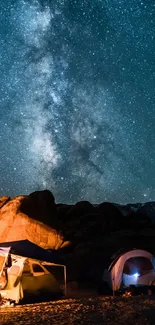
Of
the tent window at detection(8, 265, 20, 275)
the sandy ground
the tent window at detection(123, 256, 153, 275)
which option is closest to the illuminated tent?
the tent window at detection(123, 256, 153, 275)

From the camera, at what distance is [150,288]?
711 inches

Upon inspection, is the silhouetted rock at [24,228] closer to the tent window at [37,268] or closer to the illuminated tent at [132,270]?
the illuminated tent at [132,270]

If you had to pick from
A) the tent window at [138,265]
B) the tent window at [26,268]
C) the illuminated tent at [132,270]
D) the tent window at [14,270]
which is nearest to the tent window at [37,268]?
the tent window at [26,268]

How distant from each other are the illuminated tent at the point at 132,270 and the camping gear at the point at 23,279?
3.59 meters

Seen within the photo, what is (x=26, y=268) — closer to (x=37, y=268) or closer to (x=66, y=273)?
(x=37, y=268)

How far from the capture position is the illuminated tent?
62.1 feet

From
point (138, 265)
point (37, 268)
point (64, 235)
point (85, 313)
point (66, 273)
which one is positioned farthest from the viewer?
point (64, 235)

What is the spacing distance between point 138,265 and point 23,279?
6722mm

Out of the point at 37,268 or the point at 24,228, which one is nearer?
the point at 37,268

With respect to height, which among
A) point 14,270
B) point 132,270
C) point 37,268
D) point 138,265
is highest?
point 138,265

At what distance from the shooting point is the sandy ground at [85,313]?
10981 mm

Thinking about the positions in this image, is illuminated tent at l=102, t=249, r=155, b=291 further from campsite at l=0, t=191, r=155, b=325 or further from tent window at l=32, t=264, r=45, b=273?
tent window at l=32, t=264, r=45, b=273

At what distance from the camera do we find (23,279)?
50.3ft

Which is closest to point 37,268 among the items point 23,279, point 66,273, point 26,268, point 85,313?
point 26,268
